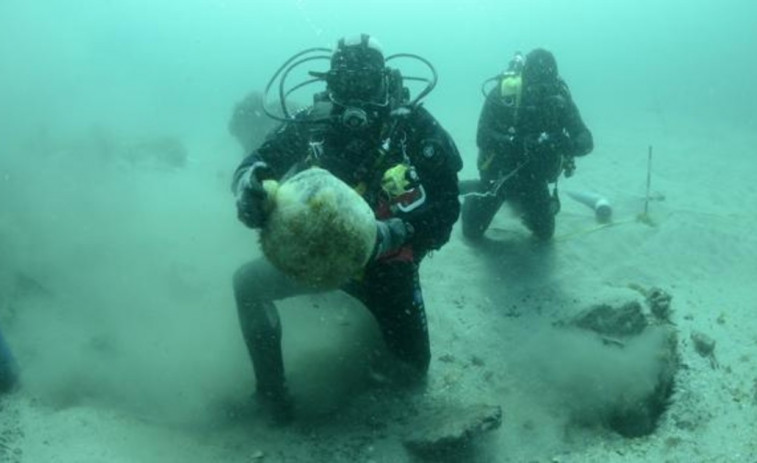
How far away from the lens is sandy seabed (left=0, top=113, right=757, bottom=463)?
3.71m

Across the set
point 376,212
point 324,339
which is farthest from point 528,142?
point 324,339

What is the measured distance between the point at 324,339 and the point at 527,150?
3.47 m

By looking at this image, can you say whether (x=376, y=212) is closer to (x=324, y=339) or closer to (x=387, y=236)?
(x=387, y=236)

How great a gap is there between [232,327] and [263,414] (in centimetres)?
150

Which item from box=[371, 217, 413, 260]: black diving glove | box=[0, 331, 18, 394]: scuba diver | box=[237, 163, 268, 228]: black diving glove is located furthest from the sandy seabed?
box=[237, 163, 268, 228]: black diving glove

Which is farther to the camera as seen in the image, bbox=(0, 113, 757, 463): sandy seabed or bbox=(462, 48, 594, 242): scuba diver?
bbox=(462, 48, 594, 242): scuba diver

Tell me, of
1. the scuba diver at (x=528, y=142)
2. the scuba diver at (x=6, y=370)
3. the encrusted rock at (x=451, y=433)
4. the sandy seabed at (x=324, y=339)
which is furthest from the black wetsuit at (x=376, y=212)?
the scuba diver at (x=528, y=142)

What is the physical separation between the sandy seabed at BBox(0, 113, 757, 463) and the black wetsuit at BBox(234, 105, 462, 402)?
537 millimetres

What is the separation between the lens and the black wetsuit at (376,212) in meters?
3.94

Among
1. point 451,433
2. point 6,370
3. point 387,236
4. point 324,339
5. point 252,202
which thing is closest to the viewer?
point 252,202

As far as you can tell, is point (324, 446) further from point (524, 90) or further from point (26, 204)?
point (26, 204)

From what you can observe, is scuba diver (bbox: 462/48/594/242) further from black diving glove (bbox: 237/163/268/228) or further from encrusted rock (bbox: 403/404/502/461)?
black diving glove (bbox: 237/163/268/228)

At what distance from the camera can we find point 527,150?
6.69 metres

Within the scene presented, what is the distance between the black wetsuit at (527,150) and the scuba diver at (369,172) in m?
2.83
